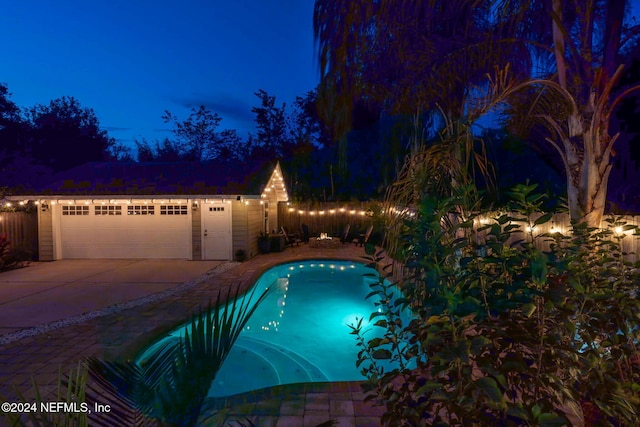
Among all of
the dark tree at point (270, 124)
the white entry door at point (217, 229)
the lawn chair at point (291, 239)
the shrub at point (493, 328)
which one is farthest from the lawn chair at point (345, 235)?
the shrub at point (493, 328)

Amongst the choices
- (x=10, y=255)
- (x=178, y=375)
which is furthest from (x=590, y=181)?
(x=10, y=255)

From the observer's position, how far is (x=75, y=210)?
12.4m

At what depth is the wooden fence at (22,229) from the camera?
37.7 feet

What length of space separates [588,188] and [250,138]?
93.0 feet

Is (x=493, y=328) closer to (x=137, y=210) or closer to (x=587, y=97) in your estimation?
(x=587, y=97)

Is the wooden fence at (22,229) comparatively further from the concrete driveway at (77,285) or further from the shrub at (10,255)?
the concrete driveway at (77,285)

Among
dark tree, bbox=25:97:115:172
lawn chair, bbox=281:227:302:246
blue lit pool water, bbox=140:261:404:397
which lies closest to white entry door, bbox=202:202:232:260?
blue lit pool water, bbox=140:261:404:397

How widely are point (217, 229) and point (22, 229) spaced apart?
21.0ft

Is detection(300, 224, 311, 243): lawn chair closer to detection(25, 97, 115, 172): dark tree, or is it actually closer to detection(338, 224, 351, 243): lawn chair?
detection(338, 224, 351, 243): lawn chair

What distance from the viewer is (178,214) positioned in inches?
488

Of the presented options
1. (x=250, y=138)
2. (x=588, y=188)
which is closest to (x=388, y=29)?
(x=588, y=188)

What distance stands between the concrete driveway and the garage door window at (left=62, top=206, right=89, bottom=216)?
1682mm

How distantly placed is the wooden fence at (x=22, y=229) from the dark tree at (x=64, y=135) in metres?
14.2

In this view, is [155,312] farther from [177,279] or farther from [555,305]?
[555,305]
